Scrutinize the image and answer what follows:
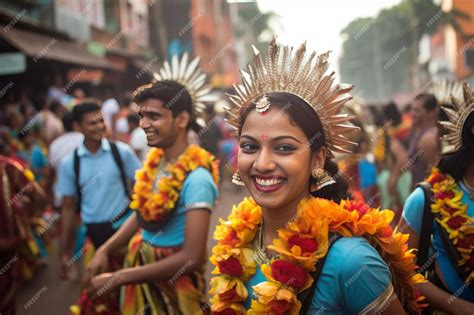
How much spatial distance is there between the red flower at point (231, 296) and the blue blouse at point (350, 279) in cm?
34

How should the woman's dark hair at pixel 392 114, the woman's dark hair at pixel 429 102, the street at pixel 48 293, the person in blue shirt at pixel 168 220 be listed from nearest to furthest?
the person in blue shirt at pixel 168 220, the woman's dark hair at pixel 429 102, the street at pixel 48 293, the woman's dark hair at pixel 392 114

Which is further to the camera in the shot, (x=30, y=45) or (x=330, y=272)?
(x=30, y=45)

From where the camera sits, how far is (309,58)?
2396 millimetres

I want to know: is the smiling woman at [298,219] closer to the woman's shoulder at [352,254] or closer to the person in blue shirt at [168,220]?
the woman's shoulder at [352,254]

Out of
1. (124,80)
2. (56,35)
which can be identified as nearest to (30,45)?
(56,35)

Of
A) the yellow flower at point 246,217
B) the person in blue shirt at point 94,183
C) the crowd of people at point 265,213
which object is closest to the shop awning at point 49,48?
the person in blue shirt at point 94,183

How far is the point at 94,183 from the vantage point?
485 cm

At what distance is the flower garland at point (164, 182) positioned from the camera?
348cm

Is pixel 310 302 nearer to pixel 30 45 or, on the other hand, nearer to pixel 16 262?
pixel 16 262

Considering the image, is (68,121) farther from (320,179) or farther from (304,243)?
(304,243)

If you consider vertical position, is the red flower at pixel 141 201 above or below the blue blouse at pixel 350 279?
above

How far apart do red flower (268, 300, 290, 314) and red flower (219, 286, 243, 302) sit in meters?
0.21

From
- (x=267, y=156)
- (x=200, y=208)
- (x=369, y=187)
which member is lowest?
(x=369, y=187)

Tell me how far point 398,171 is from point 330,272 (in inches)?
185
